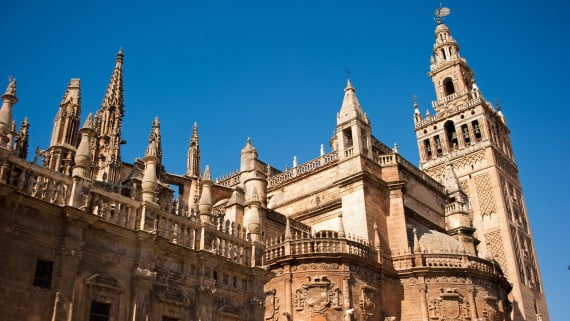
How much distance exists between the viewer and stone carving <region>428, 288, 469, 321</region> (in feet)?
88.3

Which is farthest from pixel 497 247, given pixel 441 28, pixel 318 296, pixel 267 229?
pixel 441 28

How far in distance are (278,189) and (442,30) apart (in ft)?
132

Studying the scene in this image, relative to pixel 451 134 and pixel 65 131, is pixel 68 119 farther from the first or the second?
pixel 451 134

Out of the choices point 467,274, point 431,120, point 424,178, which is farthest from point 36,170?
point 431,120

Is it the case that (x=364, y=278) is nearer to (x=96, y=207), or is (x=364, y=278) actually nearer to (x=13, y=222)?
(x=96, y=207)

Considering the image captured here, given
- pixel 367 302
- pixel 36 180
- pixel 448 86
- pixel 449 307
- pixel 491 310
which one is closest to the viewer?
pixel 36 180

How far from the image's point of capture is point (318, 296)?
79.7 ft

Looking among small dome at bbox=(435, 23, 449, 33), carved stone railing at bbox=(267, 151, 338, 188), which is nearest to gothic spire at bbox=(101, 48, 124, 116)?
carved stone railing at bbox=(267, 151, 338, 188)

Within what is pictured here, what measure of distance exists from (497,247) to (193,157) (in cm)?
2863

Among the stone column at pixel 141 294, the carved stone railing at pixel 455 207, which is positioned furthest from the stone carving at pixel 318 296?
the carved stone railing at pixel 455 207

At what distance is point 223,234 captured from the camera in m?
16.5

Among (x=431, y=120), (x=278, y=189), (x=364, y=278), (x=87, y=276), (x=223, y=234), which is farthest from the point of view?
(x=431, y=120)

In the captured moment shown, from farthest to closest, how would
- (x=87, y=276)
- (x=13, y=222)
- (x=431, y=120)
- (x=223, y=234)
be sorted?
(x=431, y=120)
(x=223, y=234)
(x=87, y=276)
(x=13, y=222)

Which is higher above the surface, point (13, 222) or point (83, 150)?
point (83, 150)
